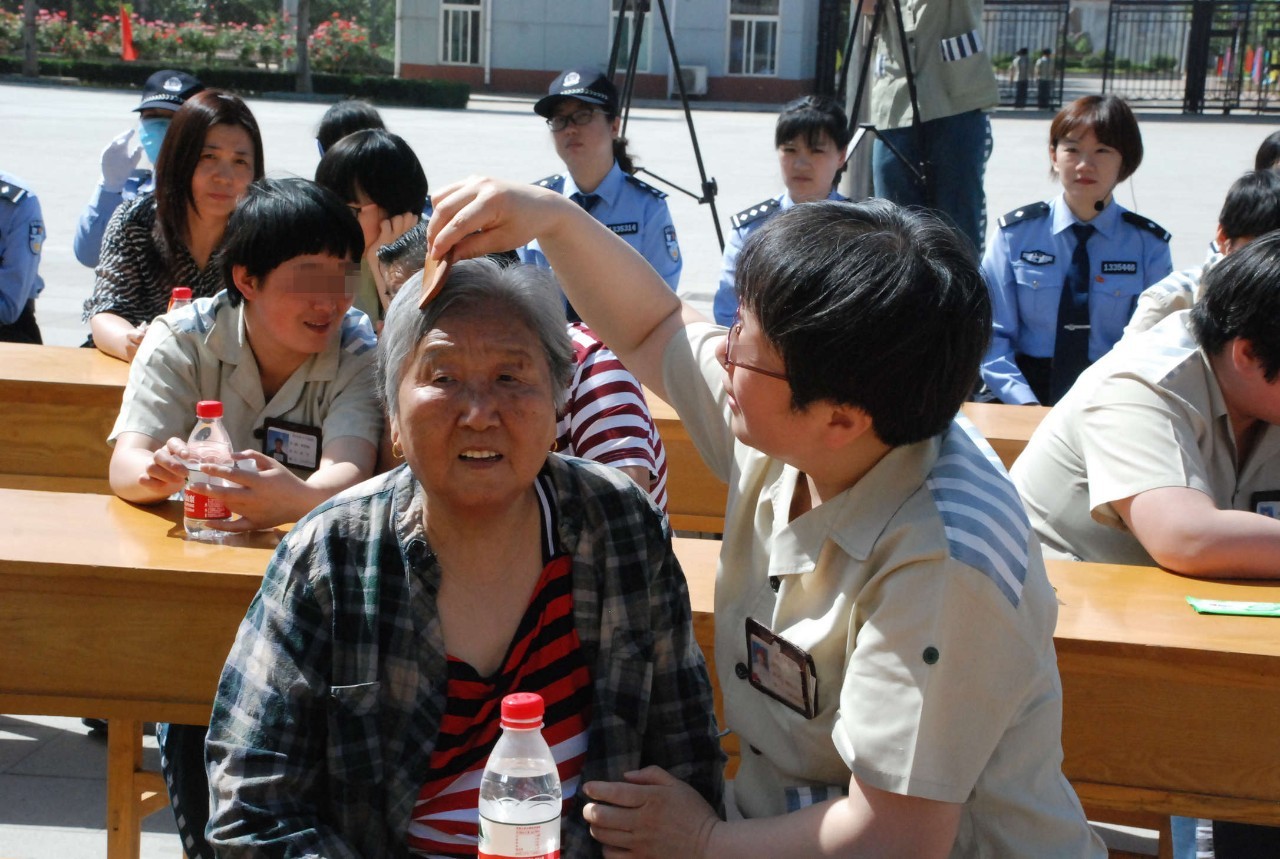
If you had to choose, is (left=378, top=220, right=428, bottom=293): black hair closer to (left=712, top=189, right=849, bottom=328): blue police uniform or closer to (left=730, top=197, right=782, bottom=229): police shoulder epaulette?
(left=712, top=189, right=849, bottom=328): blue police uniform

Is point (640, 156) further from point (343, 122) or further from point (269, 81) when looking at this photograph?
point (269, 81)

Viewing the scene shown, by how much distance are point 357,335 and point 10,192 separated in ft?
9.06

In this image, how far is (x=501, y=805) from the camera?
1.54 metres

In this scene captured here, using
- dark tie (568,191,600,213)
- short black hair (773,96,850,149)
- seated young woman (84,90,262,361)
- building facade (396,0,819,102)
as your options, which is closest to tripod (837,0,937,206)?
short black hair (773,96,850,149)

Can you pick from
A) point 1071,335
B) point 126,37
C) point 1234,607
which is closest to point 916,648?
point 1234,607

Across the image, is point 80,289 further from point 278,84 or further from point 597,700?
point 278,84

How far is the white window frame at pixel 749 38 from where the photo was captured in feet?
102

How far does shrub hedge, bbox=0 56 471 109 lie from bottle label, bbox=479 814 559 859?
25.9m

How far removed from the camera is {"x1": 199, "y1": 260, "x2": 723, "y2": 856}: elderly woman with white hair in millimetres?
1731

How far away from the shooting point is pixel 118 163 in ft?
18.3

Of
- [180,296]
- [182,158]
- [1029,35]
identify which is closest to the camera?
[180,296]

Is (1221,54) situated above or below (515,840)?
above

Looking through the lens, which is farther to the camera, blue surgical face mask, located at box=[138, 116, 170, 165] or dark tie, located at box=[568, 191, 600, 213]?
dark tie, located at box=[568, 191, 600, 213]

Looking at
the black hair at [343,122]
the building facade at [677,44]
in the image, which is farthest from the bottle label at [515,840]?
the building facade at [677,44]
